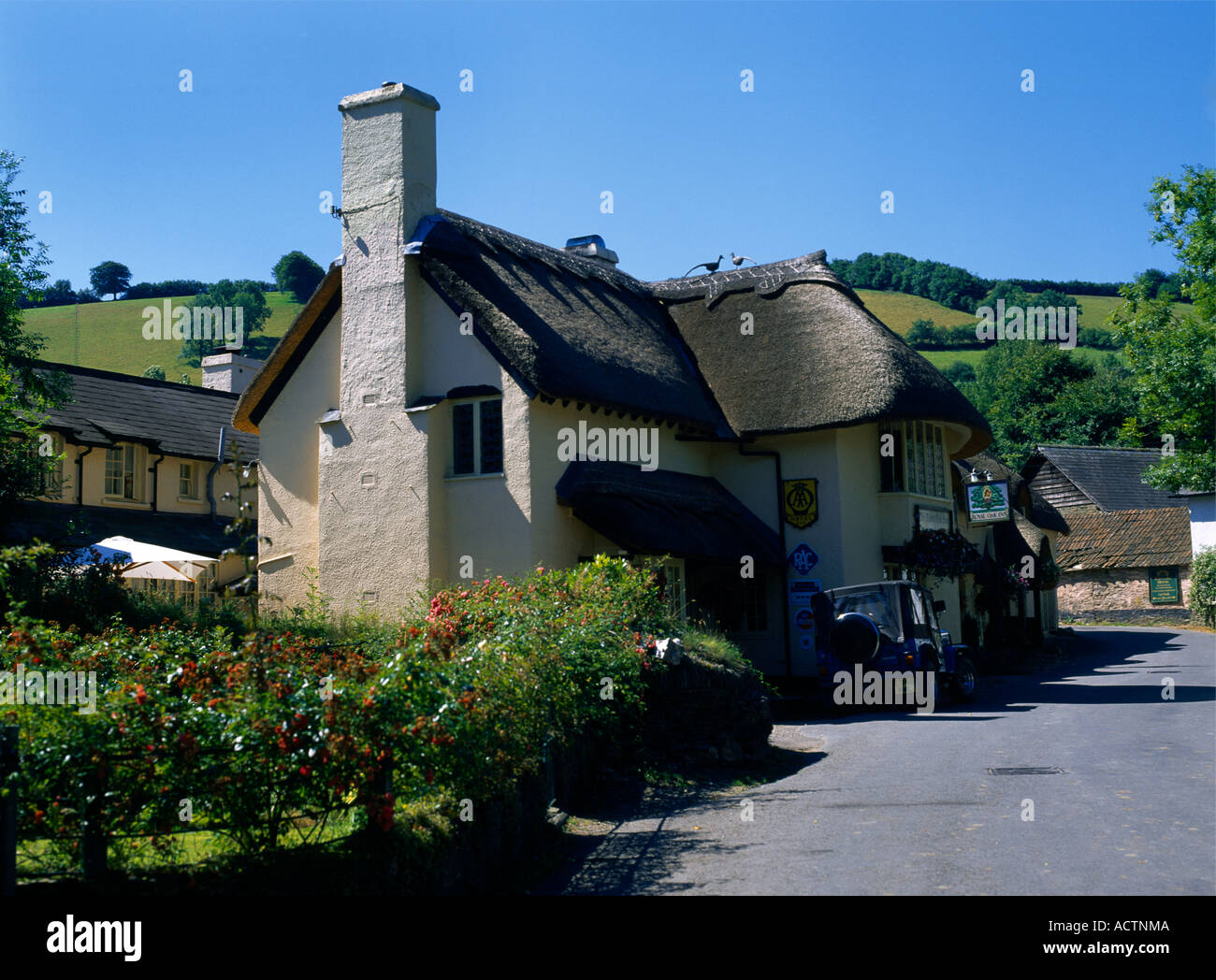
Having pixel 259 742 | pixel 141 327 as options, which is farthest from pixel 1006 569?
pixel 141 327

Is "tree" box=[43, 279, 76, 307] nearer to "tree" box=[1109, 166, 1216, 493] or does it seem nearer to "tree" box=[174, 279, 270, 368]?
"tree" box=[174, 279, 270, 368]

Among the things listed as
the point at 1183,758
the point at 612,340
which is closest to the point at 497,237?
the point at 612,340

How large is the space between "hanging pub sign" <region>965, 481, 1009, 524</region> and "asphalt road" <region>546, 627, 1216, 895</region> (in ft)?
38.8

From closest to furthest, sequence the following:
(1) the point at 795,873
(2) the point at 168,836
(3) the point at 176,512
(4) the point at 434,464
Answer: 1. (2) the point at 168,836
2. (1) the point at 795,873
3. (4) the point at 434,464
4. (3) the point at 176,512

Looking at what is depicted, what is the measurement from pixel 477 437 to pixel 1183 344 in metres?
25.2

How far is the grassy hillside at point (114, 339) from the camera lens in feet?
236

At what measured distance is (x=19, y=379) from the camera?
75.5 ft

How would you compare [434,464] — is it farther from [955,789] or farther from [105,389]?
[105,389]

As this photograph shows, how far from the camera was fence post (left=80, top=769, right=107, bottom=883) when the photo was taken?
5961 millimetres

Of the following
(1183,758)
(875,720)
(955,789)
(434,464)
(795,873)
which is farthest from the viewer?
(434,464)

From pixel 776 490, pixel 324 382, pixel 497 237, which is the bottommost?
pixel 776 490

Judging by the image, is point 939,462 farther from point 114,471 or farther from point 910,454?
point 114,471

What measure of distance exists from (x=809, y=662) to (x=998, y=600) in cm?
1156
